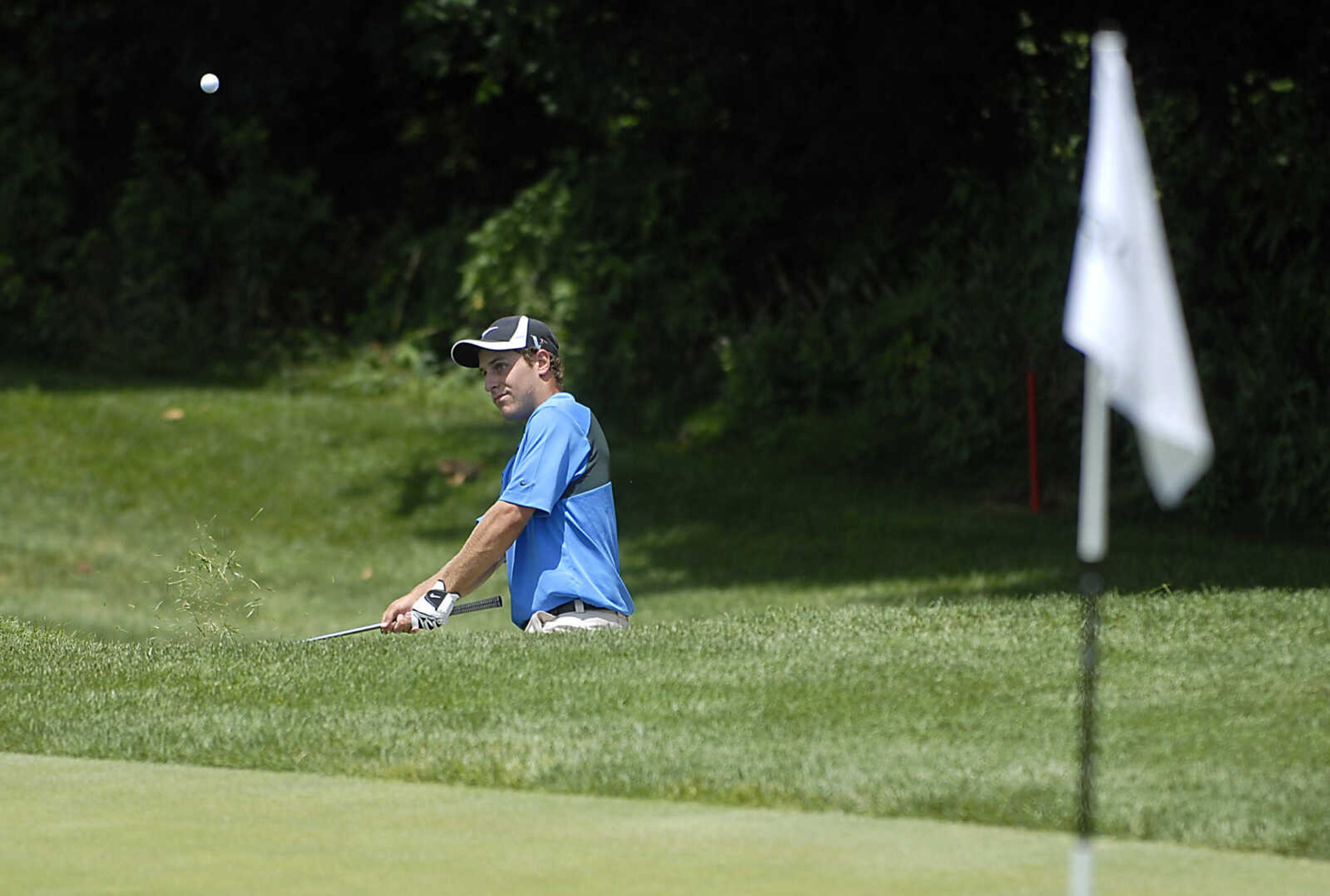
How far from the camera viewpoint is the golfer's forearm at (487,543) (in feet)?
25.6

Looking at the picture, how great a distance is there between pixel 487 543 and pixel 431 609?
350 mm

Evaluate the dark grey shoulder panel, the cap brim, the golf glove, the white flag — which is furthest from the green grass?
the white flag

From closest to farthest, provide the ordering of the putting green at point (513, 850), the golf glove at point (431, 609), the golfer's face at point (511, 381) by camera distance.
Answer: the putting green at point (513, 850), the golf glove at point (431, 609), the golfer's face at point (511, 381)

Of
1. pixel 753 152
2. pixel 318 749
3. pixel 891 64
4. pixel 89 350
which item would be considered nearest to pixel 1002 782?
pixel 318 749

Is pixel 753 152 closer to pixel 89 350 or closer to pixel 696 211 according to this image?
pixel 696 211

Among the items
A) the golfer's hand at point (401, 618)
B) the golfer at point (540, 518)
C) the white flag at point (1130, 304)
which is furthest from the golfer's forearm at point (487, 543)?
the white flag at point (1130, 304)

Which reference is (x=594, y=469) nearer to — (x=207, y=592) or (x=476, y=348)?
(x=476, y=348)

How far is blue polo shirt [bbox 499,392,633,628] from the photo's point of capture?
7.83 meters

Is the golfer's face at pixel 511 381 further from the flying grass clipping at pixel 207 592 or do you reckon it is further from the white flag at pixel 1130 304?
the white flag at pixel 1130 304

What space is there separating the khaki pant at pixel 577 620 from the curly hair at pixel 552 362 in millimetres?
926

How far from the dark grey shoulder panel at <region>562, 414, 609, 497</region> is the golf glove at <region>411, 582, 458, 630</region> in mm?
667

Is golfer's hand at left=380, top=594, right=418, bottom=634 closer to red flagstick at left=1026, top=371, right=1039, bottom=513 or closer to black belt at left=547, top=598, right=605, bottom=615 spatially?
black belt at left=547, top=598, right=605, bottom=615

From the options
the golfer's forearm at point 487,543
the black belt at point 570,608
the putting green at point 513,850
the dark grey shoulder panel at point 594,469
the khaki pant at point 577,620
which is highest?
the dark grey shoulder panel at point 594,469

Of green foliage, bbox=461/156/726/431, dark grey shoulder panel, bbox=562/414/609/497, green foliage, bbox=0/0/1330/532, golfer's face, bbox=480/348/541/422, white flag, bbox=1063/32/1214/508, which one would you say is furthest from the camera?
green foliage, bbox=461/156/726/431
